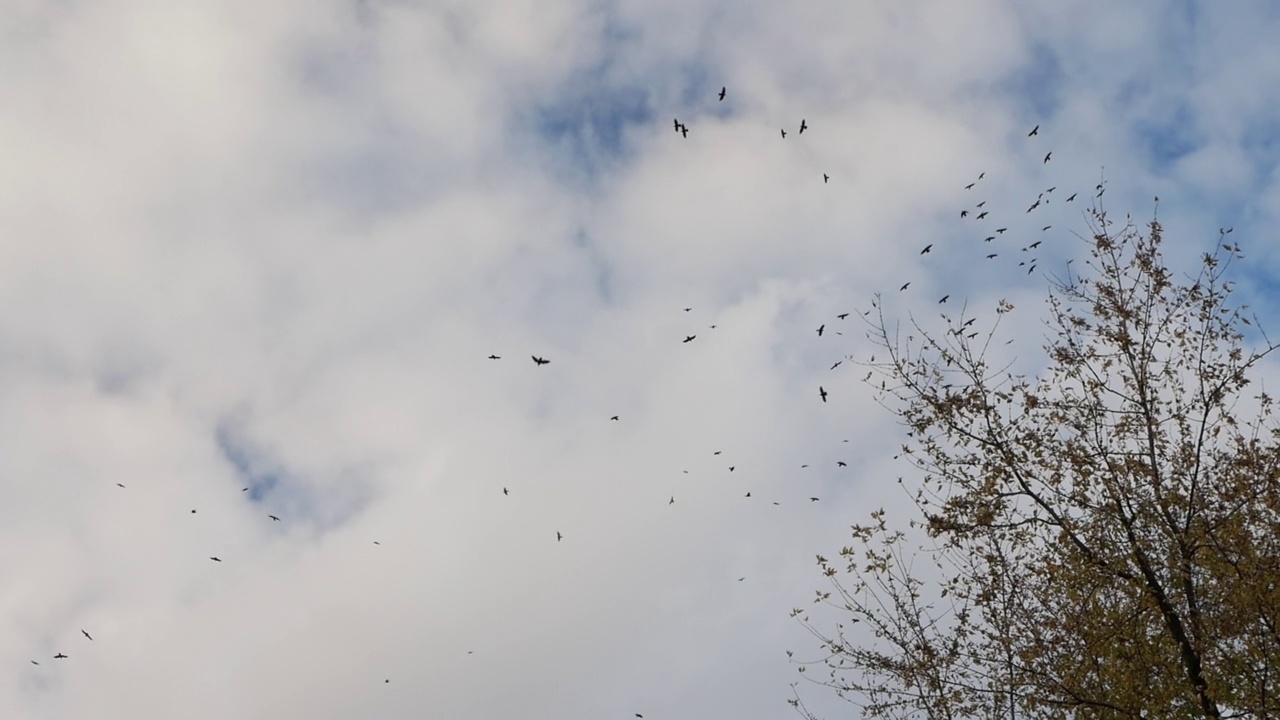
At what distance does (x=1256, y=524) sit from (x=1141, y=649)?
11.6 ft

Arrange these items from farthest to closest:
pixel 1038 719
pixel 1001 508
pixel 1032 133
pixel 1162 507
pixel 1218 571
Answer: pixel 1032 133
pixel 1038 719
pixel 1001 508
pixel 1162 507
pixel 1218 571

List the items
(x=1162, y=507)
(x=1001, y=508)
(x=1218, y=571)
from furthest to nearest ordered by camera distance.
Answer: (x=1001, y=508), (x=1162, y=507), (x=1218, y=571)

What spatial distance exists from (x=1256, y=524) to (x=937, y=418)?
18.6ft

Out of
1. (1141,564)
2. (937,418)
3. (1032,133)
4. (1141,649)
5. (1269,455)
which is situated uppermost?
(1032,133)

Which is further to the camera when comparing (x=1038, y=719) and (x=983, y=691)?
(x=1038, y=719)

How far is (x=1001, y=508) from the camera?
17.6 metres

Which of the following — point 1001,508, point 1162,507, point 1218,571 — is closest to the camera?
point 1218,571

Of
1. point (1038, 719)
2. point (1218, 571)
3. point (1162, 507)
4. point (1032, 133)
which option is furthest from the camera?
point (1032, 133)

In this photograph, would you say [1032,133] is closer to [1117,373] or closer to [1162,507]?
[1117,373]

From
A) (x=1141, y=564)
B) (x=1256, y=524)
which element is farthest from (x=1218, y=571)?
(x=1256, y=524)

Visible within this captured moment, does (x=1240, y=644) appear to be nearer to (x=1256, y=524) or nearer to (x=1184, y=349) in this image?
(x=1256, y=524)

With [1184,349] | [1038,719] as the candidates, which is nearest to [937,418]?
[1184,349]

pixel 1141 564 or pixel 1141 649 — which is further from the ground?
pixel 1141 564

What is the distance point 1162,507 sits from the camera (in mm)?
16047
